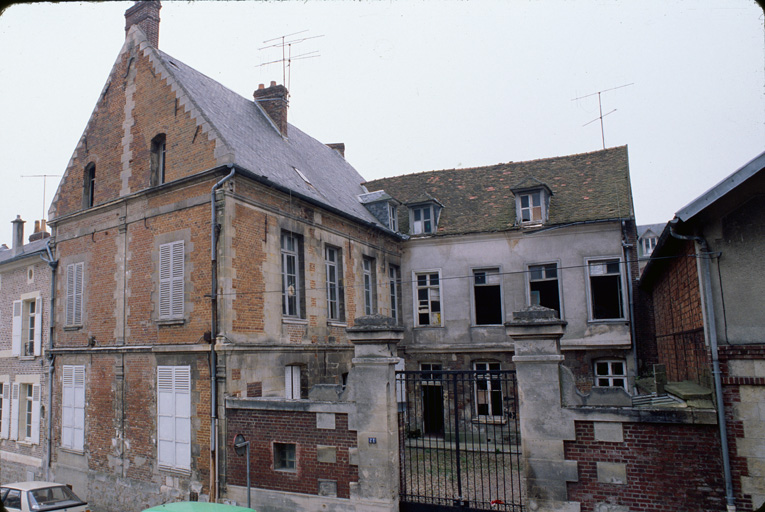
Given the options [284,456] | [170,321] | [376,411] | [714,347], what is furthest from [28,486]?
Result: [714,347]

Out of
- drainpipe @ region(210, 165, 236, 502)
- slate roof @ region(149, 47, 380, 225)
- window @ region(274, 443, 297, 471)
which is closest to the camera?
window @ region(274, 443, 297, 471)

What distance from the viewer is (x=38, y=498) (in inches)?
407

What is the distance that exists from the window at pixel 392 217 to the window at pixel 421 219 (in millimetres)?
648

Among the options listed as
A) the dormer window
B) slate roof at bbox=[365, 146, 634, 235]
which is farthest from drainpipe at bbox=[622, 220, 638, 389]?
the dormer window

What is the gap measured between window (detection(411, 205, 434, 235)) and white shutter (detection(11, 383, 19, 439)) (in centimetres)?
1475

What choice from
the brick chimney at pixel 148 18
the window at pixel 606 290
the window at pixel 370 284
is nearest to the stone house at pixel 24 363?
the brick chimney at pixel 148 18

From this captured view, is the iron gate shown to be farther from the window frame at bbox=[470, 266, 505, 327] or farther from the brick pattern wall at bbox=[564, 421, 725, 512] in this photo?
the window frame at bbox=[470, 266, 505, 327]

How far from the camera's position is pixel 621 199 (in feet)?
59.1

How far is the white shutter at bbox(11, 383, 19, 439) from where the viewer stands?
58.3ft

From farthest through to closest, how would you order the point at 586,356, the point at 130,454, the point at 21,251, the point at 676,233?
1. the point at 21,251
2. the point at 586,356
3. the point at 130,454
4. the point at 676,233

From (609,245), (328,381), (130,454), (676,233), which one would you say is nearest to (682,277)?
(676,233)

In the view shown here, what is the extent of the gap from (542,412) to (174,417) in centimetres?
803

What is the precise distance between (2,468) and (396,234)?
15.3 metres

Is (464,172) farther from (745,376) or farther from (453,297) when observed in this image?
(745,376)
